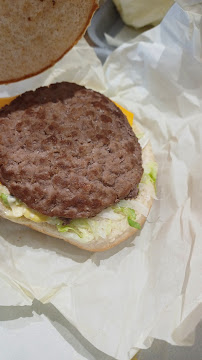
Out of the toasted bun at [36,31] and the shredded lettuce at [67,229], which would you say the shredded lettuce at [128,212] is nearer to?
the shredded lettuce at [67,229]

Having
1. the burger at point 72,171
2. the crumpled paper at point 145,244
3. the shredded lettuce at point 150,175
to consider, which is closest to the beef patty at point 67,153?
the burger at point 72,171

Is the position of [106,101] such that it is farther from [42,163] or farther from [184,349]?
[184,349]

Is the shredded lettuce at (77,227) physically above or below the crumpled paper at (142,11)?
below

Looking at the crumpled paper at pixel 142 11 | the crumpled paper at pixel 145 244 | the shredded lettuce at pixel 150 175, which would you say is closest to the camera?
the crumpled paper at pixel 145 244

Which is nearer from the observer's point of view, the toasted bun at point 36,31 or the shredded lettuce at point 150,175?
the toasted bun at point 36,31

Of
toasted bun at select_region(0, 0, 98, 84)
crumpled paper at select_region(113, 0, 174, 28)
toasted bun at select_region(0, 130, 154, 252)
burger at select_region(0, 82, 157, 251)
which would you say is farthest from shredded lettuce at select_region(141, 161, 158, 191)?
crumpled paper at select_region(113, 0, 174, 28)

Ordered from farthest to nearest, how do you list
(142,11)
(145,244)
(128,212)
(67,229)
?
(142,11), (145,244), (128,212), (67,229)

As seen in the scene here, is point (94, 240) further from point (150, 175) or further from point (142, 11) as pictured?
point (142, 11)

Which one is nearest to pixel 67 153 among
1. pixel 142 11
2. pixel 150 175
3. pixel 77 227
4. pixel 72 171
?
pixel 72 171
